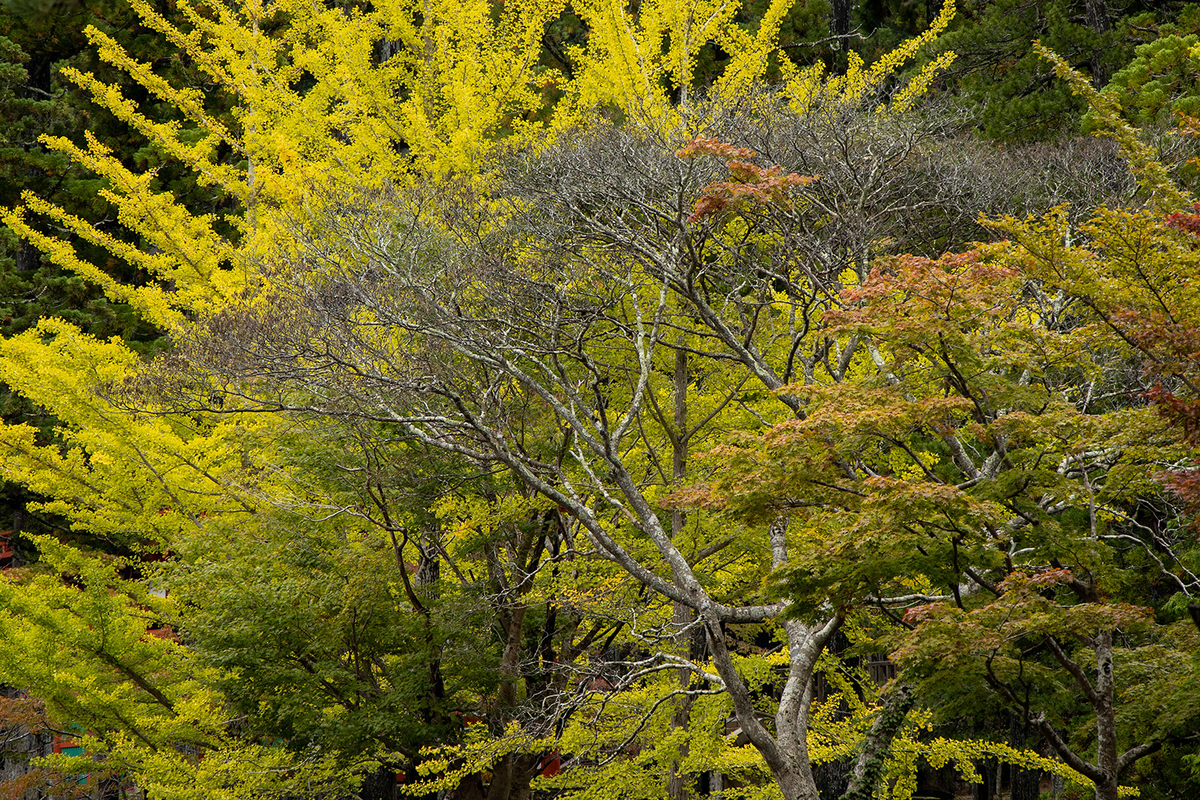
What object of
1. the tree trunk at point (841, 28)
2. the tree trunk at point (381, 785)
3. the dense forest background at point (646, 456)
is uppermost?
the tree trunk at point (841, 28)

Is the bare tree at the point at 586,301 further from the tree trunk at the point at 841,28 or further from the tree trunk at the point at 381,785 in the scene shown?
the tree trunk at the point at 841,28

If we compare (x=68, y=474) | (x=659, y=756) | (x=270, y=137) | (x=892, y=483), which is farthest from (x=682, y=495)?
(x=270, y=137)

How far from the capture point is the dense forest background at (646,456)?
715 centimetres

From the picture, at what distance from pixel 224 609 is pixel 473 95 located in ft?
26.1

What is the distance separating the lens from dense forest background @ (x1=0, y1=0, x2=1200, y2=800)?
7.15 meters

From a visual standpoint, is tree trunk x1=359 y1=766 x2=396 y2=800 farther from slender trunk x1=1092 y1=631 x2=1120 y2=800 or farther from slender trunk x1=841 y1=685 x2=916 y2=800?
slender trunk x1=1092 y1=631 x2=1120 y2=800

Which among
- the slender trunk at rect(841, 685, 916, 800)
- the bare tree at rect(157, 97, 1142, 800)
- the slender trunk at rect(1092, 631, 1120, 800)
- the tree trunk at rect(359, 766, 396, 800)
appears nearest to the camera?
the slender trunk at rect(1092, 631, 1120, 800)

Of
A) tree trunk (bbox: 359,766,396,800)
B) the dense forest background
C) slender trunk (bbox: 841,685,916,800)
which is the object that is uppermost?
the dense forest background

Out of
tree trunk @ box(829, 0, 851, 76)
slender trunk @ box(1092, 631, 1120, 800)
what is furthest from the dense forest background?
tree trunk @ box(829, 0, 851, 76)

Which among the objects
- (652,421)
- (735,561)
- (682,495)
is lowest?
(735,561)

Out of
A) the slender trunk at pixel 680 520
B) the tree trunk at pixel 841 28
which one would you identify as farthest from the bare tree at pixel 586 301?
the tree trunk at pixel 841 28

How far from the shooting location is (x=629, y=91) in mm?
12469

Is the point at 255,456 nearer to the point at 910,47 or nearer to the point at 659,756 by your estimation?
the point at 659,756

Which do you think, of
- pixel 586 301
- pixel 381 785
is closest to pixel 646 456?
pixel 586 301
